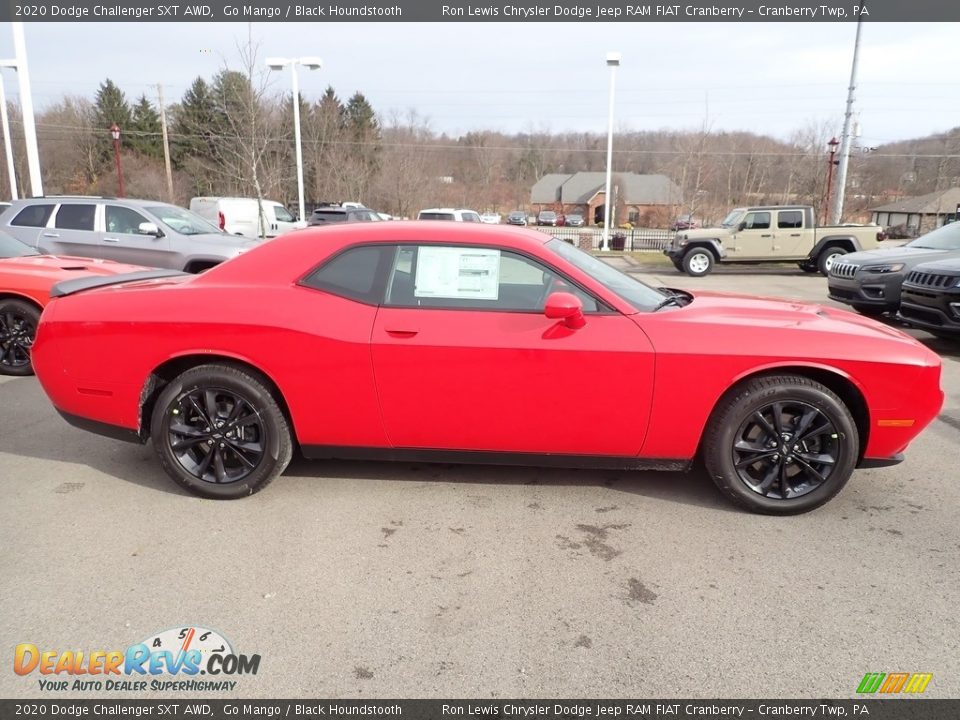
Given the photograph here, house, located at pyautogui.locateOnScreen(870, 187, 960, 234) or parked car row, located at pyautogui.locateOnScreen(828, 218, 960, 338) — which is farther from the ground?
house, located at pyautogui.locateOnScreen(870, 187, 960, 234)

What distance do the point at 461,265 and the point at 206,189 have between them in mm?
50607

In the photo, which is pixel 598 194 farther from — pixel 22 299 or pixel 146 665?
pixel 146 665

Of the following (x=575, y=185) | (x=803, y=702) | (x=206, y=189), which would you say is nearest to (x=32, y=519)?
(x=803, y=702)

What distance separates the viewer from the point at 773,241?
17.4 meters

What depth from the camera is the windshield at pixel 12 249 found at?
7.15 m

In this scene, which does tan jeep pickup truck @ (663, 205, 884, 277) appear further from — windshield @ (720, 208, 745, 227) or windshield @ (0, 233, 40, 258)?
windshield @ (0, 233, 40, 258)

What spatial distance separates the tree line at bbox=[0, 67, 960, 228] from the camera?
130ft

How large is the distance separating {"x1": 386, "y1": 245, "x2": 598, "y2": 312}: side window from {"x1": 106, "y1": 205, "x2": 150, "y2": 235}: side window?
301 inches

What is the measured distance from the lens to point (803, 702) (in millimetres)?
2107

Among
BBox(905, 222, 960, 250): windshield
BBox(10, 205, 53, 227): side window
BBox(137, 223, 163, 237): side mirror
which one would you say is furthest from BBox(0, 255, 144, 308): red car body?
BBox(905, 222, 960, 250): windshield

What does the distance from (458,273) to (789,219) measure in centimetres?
1684

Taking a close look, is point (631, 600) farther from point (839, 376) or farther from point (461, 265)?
point (461, 265)

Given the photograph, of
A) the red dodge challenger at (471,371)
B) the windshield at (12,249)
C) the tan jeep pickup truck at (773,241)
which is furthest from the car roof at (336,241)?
the tan jeep pickup truck at (773,241)

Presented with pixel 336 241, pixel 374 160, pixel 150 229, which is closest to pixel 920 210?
pixel 374 160
